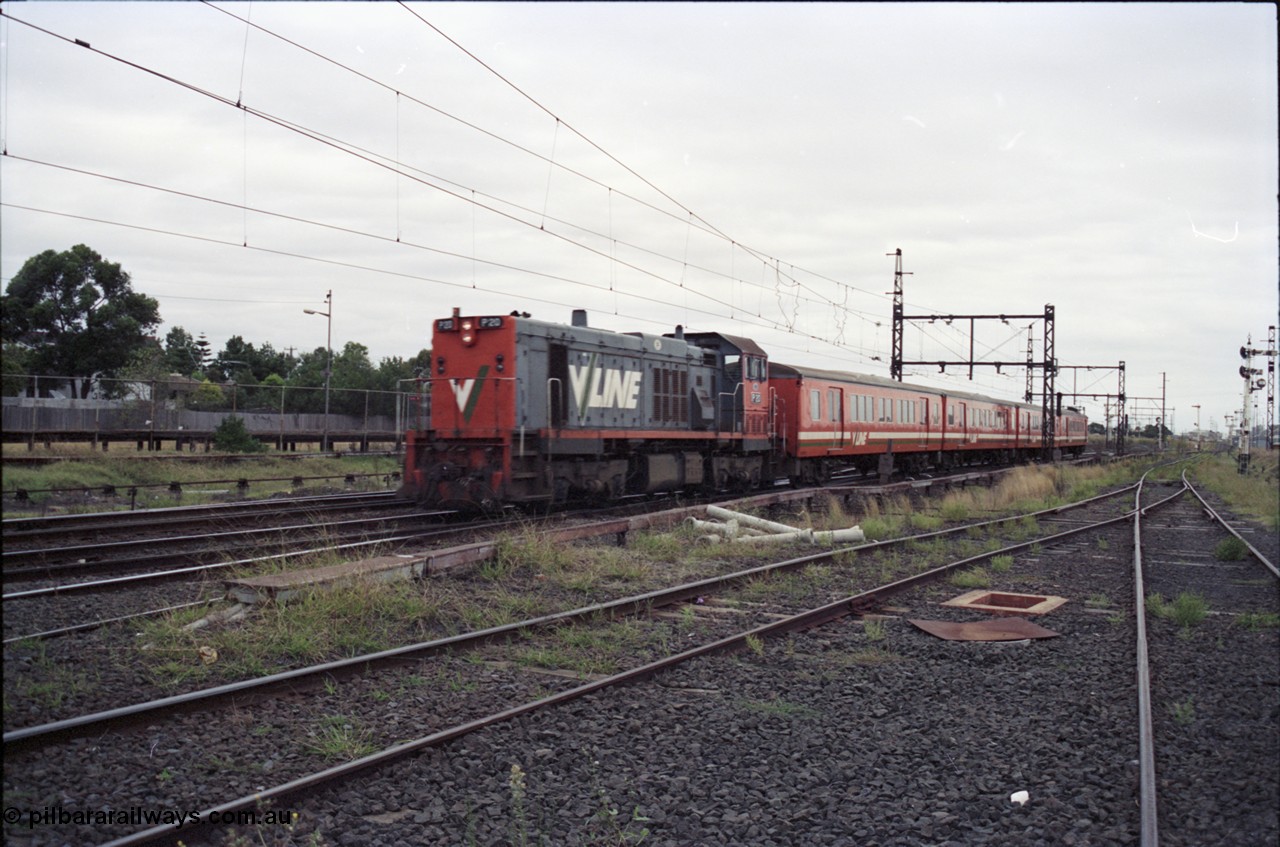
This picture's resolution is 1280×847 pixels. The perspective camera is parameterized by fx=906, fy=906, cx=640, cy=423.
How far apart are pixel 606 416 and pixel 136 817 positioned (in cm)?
1290

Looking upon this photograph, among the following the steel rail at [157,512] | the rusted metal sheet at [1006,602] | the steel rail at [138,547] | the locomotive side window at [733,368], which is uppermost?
the locomotive side window at [733,368]

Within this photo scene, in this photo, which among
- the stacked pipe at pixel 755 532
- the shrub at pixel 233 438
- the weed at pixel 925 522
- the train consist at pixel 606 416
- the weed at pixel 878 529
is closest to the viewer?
the stacked pipe at pixel 755 532

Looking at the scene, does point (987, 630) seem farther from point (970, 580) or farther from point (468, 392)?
point (468, 392)

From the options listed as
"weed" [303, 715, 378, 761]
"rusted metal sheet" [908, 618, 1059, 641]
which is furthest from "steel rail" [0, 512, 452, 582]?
"rusted metal sheet" [908, 618, 1059, 641]

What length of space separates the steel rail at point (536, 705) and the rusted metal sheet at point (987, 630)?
2.90ft

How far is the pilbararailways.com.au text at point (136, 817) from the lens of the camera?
4.10m

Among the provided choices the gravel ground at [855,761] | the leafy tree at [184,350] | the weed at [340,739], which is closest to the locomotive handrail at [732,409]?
the gravel ground at [855,761]

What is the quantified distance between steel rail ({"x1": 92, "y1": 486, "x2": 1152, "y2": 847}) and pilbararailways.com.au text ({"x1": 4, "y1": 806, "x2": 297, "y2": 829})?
0.03 metres

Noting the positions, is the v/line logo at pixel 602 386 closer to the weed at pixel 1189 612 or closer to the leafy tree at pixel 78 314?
the weed at pixel 1189 612

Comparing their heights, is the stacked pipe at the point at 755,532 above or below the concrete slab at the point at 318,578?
below

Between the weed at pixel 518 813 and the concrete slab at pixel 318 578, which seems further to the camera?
the concrete slab at pixel 318 578

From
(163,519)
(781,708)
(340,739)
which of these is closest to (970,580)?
(781,708)

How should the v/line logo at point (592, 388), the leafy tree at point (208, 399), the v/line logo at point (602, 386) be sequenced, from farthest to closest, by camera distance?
the leafy tree at point (208, 399)
the v/line logo at point (602, 386)
the v/line logo at point (592, 388)

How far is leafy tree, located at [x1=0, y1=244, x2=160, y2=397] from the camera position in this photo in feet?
114
